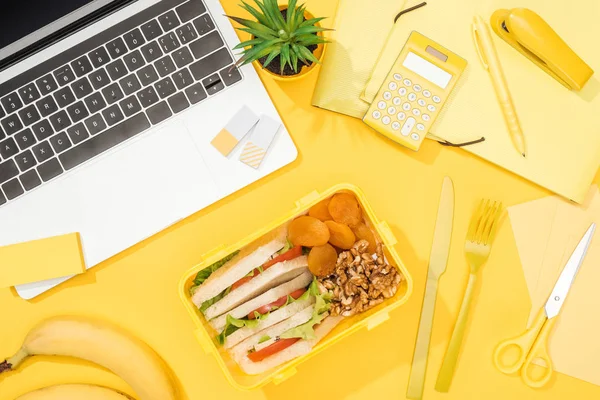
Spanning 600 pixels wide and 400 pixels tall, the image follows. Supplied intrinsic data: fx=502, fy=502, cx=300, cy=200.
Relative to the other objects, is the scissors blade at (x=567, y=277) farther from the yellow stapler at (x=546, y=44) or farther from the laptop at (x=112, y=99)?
the laptop at (x=112, y=99)

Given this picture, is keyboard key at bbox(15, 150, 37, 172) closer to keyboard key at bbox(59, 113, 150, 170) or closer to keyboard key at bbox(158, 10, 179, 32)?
keyboard key at bbox(59, 113, 150, 170)

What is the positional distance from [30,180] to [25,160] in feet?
0.12

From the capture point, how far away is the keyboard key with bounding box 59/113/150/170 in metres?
0.87

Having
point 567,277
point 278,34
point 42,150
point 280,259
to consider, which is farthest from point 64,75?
point 567,277

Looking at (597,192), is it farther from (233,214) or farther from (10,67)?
(10,67)

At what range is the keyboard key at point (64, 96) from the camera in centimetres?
87

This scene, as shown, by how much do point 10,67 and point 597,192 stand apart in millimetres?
1075

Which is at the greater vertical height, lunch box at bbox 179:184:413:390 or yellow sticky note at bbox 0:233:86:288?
yellow sticky note at bbox 0:233:86:288

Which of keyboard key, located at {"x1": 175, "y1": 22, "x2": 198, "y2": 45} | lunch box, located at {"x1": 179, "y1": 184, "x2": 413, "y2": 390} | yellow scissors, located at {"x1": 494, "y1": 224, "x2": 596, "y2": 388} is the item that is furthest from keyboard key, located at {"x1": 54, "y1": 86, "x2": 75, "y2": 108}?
yellow scissors, located at {"x1": 494, "y1": 224, "x2": 596, "y2": 388}

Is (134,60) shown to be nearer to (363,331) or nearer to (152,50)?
(152,50)

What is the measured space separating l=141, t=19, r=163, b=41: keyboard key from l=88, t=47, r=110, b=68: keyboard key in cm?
8

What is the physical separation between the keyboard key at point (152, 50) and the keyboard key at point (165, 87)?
0.04m

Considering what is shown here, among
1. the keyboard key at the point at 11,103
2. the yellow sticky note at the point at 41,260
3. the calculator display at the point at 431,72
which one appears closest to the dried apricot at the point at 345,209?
the calculator display at the point at 431,72

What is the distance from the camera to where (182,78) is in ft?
2.86
